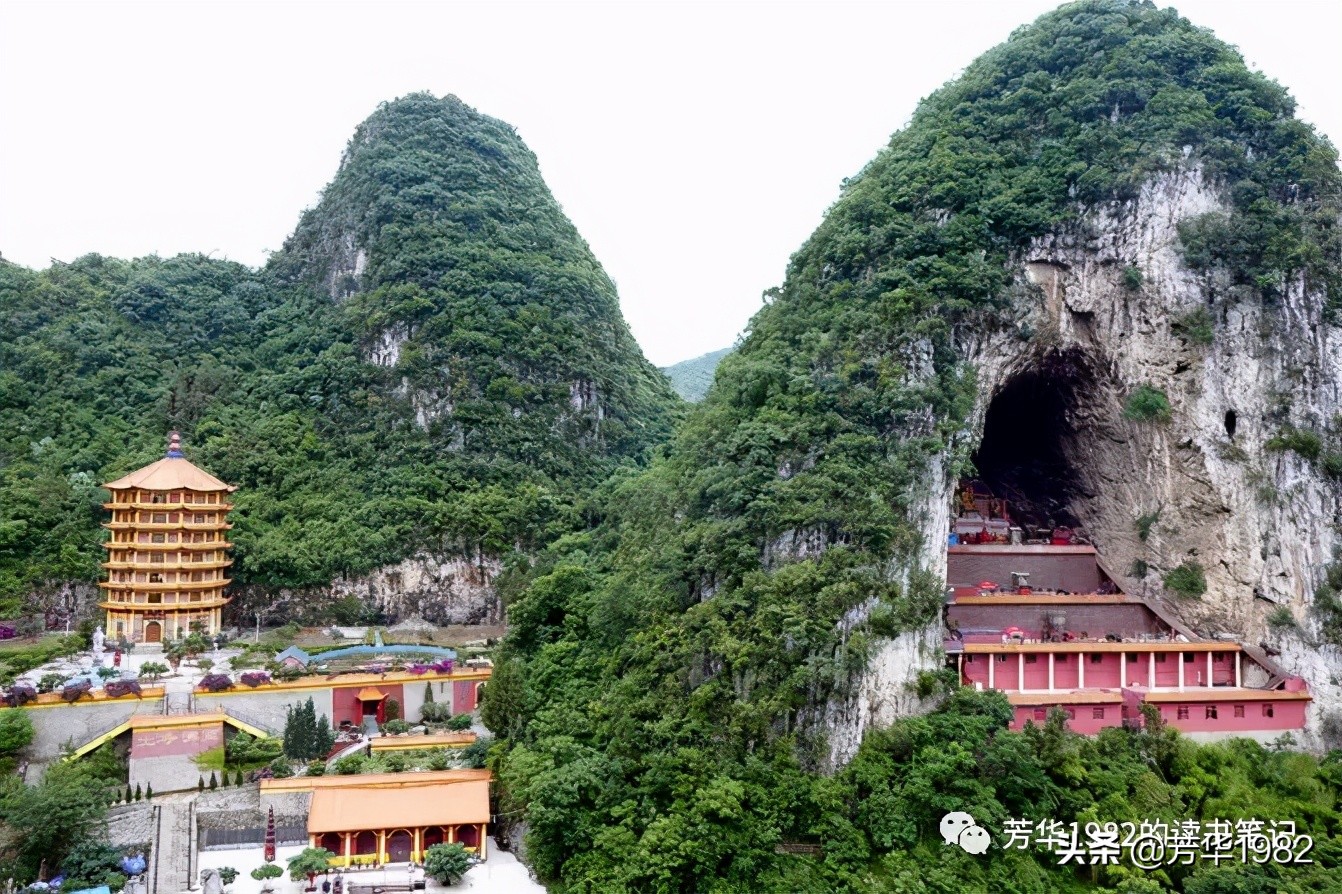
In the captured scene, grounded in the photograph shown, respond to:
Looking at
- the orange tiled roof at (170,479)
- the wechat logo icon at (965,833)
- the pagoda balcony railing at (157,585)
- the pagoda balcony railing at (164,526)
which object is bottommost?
the wechat logo icon at (965,833)

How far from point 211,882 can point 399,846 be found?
2995 mm

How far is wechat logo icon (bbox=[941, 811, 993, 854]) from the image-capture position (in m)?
15.3

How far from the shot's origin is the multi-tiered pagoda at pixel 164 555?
2794 cm

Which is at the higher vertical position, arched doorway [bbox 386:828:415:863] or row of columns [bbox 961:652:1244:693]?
row of columns [bbox 961:652:1244:693]

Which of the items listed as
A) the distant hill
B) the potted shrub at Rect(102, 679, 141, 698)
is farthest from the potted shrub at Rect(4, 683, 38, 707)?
the distant hill

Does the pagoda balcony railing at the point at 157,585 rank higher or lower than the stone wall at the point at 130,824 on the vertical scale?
higher

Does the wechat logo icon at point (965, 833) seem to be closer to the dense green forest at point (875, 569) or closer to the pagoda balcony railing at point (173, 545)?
the dense green forest at point (875, 569)

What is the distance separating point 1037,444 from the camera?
2359 centimetres

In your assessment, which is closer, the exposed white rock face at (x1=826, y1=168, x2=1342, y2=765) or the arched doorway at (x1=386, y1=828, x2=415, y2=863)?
the arched doorway at (x1=386, y1=828, x2=415, y2=863)

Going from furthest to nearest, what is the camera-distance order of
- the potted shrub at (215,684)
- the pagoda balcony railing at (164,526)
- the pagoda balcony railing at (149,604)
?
the pagoda balcony railing at (164,526), the pagoda balcony railing at (149,604), the potted shrub at (215,684)

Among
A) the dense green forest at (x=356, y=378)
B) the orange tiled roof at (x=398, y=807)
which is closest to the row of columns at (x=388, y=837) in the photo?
the orange tiled roof at (x=398, y=807)

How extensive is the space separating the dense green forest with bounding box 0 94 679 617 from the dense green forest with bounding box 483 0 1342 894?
1084 centimetres

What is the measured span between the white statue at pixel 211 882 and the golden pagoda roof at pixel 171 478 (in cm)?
1433

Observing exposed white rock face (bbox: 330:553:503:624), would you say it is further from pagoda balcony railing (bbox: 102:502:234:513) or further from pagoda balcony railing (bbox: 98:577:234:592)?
pagoda balcony railing (bbox: 102:502:234:513)
